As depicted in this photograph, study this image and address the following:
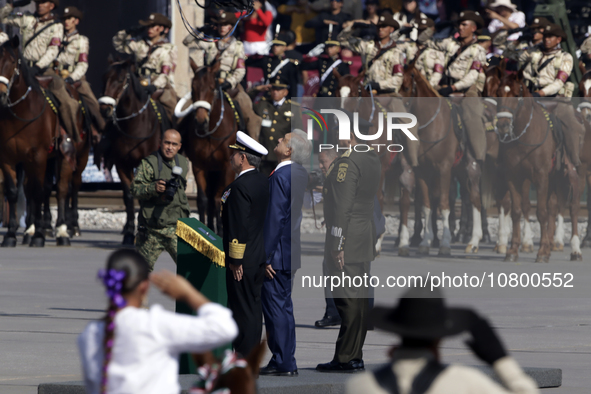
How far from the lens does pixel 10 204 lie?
18266 mm

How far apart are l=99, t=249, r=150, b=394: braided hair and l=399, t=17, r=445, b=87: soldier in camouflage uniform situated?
1507 centimetres

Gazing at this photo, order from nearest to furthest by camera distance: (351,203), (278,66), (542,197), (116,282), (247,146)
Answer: (116,282) < (247,146) < (351,203) < (542,197) < (278,66)

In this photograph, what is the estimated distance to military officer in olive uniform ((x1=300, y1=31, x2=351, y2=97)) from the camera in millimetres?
22625

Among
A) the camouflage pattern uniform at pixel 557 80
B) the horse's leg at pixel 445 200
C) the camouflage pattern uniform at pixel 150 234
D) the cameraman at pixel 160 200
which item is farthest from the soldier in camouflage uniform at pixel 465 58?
the camouflage pattern uniform at pixel 150 234

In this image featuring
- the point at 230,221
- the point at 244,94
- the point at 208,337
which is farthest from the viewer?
the point at 244,94

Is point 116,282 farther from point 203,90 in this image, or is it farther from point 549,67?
point 549,67

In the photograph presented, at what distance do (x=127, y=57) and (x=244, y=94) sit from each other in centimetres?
225

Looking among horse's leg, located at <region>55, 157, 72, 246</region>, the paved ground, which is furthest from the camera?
horse's leg, located at <region>55, 157, 72, 246</region>

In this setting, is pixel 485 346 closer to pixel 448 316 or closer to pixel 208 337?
pixel 448 316

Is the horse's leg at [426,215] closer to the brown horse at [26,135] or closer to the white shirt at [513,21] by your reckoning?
the brown horse at [26,135]

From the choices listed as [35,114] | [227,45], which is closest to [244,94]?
[227,45]

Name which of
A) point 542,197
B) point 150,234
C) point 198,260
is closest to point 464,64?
point 542,197

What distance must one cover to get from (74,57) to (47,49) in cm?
90

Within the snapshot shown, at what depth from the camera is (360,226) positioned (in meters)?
8.24
